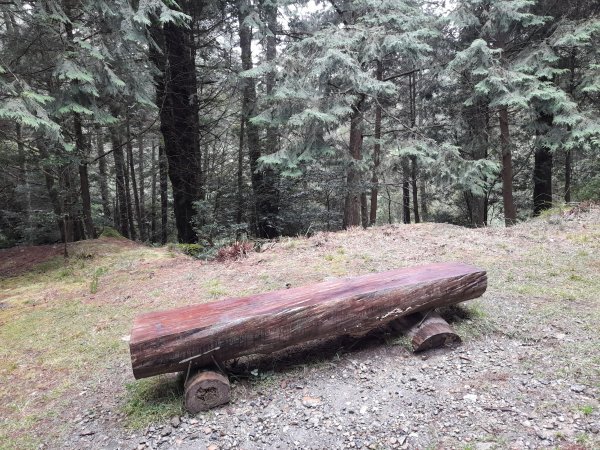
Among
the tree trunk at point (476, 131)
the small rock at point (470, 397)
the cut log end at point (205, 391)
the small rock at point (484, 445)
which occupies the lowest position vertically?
the small rock at point (484, 445)

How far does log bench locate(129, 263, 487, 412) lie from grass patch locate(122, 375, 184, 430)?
0.17m

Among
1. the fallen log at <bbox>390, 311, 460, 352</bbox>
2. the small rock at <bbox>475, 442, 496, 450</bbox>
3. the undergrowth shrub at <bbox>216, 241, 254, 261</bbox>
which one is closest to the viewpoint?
the small rock at <bbox>475, 442, 496, 450</bbox>

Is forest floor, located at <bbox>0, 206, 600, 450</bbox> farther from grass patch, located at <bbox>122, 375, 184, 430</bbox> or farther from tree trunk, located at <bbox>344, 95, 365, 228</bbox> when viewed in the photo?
tree trunk, located at <bbox>344, 95, 365, 228</bbox>

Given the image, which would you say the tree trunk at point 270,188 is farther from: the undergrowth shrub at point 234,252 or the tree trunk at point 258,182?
the undergrowth shrub at point 234,252

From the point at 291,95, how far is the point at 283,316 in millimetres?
6266

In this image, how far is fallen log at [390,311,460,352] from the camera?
3.06 m

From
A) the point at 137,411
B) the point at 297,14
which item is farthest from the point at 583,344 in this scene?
the point at 297,14

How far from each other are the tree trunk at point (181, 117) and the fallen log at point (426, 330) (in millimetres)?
7017

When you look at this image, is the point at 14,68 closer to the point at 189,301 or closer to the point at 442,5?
the point at 189,301

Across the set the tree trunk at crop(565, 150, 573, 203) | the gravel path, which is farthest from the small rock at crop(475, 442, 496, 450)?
the tree trunk at crop(565, 150, 573, 203)

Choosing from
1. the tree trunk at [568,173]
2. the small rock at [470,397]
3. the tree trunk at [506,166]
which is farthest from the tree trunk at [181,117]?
the tree trunk at [568,173]

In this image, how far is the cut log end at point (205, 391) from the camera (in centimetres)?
252

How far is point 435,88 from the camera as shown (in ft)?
42.6

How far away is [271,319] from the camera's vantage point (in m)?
2.74
